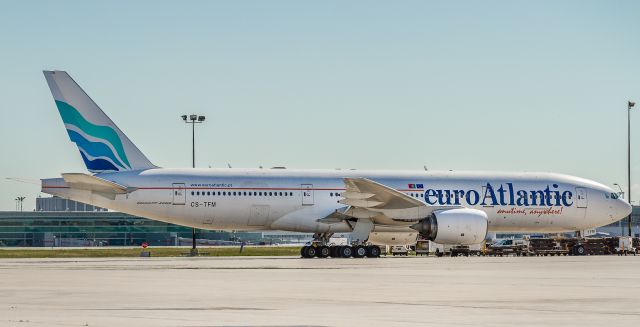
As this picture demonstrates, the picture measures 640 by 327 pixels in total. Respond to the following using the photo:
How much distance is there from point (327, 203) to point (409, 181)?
4148 mm

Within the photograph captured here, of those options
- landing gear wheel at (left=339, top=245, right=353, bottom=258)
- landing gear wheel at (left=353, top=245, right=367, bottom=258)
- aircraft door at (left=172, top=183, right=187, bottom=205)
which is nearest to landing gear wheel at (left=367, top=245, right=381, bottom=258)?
landing gear wheel at (left=353, top=245, right=367, bottom=258)

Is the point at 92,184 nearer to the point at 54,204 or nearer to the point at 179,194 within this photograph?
the point at 179,194

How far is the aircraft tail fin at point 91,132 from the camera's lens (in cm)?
4619

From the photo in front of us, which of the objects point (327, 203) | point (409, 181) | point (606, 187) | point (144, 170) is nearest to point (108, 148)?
point (144, 170)

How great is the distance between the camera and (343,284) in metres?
23.8

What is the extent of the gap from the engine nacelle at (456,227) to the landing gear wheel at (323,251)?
4.43m

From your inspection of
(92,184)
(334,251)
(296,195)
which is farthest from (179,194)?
(334,251)

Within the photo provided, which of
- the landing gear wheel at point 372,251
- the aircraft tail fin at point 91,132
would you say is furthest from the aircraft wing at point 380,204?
the aircraft tail fin at point 91,132

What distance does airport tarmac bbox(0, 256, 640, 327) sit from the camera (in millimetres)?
14500

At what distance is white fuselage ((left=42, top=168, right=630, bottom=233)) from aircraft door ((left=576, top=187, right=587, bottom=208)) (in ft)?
0.16

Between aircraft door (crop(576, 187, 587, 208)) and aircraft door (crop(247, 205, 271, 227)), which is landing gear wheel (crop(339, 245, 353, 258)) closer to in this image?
aircraft door (crop(247, 205, 271, 227))

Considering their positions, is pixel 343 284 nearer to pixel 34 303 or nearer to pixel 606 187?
pixel 34 303

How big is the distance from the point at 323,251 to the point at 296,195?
2.70m

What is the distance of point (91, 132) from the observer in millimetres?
46750
